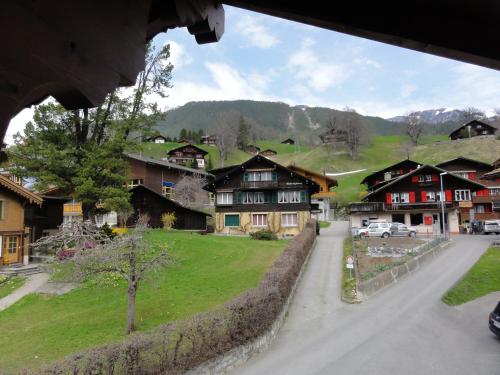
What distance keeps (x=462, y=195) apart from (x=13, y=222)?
165ft

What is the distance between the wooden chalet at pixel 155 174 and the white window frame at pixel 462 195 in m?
37.5

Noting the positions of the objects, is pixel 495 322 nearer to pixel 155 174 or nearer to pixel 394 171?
pixel 155 174

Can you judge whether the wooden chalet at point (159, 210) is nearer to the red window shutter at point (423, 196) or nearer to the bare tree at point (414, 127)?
the red window shutter at point (423, 196)

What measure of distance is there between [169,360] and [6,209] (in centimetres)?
2501

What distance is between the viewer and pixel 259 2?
191cm

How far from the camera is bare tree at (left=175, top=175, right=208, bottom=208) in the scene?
5500 centimetres

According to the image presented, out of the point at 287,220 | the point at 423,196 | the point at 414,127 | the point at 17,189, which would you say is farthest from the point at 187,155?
the point at 414,127

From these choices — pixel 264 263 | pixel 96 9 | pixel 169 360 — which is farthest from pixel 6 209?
pixel 96 9

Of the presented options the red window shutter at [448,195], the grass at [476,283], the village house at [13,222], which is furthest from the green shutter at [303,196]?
the village house at [13,222]

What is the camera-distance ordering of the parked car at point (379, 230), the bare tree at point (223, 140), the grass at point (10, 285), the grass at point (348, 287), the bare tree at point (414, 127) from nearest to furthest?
the grass at point (348, 287), the grass at point (10, 285), the parked car at point (379, 230), the bare tree at point (223, 140), the bare tree at point (414, 127)

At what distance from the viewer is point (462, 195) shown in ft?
160

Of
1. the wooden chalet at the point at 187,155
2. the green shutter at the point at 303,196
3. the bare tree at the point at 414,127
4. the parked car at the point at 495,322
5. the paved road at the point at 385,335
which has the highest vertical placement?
the bare tree at the point at 414,127

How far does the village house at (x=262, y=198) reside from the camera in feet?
141

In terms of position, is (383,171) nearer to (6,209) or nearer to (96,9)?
(6,209)
